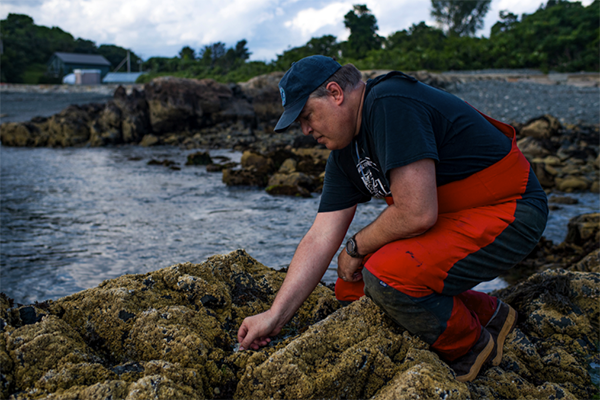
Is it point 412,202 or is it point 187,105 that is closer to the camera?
point 412,202

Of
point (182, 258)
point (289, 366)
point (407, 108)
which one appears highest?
point (407, 108)

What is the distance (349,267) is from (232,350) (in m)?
0.78

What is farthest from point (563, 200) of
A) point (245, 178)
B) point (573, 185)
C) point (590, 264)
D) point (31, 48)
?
point (31, 48)

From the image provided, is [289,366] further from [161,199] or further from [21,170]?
[21,170]

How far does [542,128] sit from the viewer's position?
15008mm

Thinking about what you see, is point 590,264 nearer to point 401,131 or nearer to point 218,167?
point 401,131

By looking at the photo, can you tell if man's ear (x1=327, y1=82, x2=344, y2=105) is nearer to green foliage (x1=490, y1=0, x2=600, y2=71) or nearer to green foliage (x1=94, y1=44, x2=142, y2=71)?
green foliage (x1=490, y1=0, x2=600, y2=71)

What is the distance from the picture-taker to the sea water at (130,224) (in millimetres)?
5473

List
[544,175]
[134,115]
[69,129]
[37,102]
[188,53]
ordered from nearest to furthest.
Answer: [544,175]
[69,129]
[134,115]
[37,102]
[188,53]

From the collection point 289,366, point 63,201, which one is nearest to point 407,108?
point 289,366

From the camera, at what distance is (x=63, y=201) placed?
965 centimetres

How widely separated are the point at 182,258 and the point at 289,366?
430cm

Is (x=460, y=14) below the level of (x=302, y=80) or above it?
above

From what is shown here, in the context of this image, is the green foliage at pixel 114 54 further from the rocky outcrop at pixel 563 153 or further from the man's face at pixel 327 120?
the man's face at pixel 327 120
